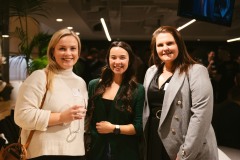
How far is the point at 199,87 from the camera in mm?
1895

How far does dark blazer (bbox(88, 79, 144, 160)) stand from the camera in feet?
7.05

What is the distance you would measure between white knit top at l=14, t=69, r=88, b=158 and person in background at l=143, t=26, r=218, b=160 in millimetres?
568

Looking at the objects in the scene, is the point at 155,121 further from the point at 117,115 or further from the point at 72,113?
the point at 72,113

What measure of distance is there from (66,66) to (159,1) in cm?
492

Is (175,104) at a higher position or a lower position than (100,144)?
higher

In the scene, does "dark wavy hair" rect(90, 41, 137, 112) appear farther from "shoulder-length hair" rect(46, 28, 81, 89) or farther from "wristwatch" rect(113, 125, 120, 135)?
"shoulder-length hair" rect(46, 28, 81, 89)

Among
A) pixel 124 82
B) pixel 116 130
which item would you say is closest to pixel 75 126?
pixel 116 130

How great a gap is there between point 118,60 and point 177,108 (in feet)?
1.81

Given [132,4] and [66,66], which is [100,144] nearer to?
[66,66]

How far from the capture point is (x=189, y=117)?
197 cm

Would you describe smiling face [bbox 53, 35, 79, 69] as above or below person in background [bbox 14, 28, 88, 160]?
above

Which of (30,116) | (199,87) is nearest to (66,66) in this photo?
(30,116)

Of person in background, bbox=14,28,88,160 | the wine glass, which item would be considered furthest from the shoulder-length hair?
the wine glass

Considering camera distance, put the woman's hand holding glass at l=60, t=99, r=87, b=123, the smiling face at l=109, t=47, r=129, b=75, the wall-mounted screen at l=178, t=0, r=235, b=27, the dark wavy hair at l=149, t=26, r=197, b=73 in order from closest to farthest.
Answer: the woman's hand holding glass at l=60, t=99, r=87, b=123
the dark wavy hair at l=149, t=26, r=197, b=73
the smiling face at l=109, t=47, r=129, b=75
the wall-mounted screen at l=178, t=0, r=235, b=27
